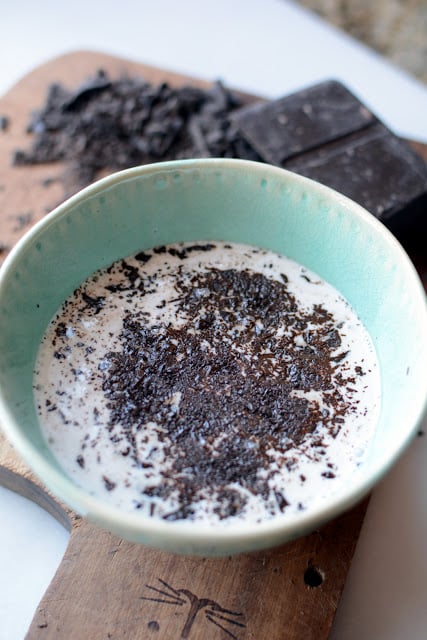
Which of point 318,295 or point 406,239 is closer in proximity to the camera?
point 318,295

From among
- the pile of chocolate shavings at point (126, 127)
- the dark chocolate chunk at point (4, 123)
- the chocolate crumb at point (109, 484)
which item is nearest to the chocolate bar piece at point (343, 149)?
the pile of chocolate shavings at point (126, 127)

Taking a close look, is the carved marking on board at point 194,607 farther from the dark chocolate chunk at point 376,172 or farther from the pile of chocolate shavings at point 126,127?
the pile of chocolate shavings at point 126,127

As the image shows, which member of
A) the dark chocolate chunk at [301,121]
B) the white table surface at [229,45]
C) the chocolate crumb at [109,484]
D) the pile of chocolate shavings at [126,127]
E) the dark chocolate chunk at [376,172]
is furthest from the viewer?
the white table surface at [229,45]

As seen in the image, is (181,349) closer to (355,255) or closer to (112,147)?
(355,255)

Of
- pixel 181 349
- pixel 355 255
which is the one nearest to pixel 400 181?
pixel 355 255

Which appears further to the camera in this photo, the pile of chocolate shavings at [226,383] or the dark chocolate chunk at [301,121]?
the dark chocolate chunk at [301,121]

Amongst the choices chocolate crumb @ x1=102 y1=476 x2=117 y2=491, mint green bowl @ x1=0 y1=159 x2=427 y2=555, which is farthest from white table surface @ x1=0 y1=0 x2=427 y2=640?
chocolate crumb @ x1=102 y1=476 x2=117 y2=491
